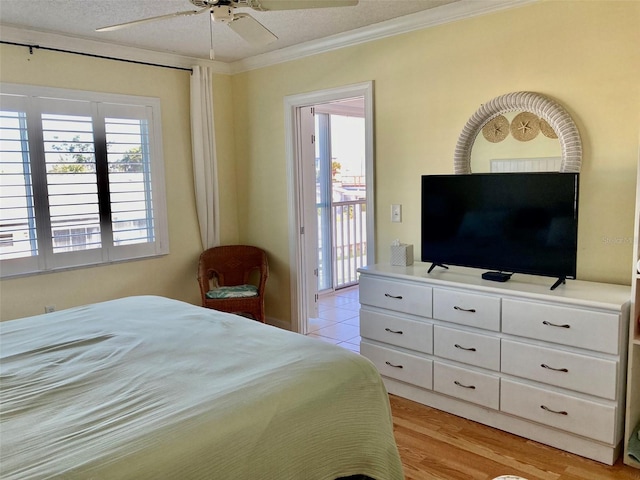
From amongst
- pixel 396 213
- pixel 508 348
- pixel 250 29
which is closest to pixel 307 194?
pixel 396 213

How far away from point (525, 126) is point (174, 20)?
8.20 ft

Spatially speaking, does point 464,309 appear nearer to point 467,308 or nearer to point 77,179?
point 467,308

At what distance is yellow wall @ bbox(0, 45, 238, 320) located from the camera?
12.1ft

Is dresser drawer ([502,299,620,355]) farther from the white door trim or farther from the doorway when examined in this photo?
the doorway

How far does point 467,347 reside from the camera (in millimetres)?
2975

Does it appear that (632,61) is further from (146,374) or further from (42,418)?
(42,418)

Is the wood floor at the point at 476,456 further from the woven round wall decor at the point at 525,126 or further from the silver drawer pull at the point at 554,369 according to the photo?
the woven round wall decor at the point at 525,126

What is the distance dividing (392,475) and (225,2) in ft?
6.70

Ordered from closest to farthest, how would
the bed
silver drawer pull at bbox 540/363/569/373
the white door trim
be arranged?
the bed < silver drawer pull at bbox 540/363/569/373 < the white door trim

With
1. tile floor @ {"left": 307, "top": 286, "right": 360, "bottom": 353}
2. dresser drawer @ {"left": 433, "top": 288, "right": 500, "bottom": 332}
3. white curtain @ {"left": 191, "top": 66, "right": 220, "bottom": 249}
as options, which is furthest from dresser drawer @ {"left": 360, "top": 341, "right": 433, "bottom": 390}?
white curtain @ {"left": 191, "top": 66, "right": 220, "bottom": 249}

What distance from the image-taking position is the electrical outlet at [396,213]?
3.74 meters

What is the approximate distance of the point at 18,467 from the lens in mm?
1274

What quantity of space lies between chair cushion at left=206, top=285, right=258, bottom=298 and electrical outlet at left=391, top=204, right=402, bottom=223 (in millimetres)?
1432

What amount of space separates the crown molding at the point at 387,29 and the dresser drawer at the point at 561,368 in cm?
207
